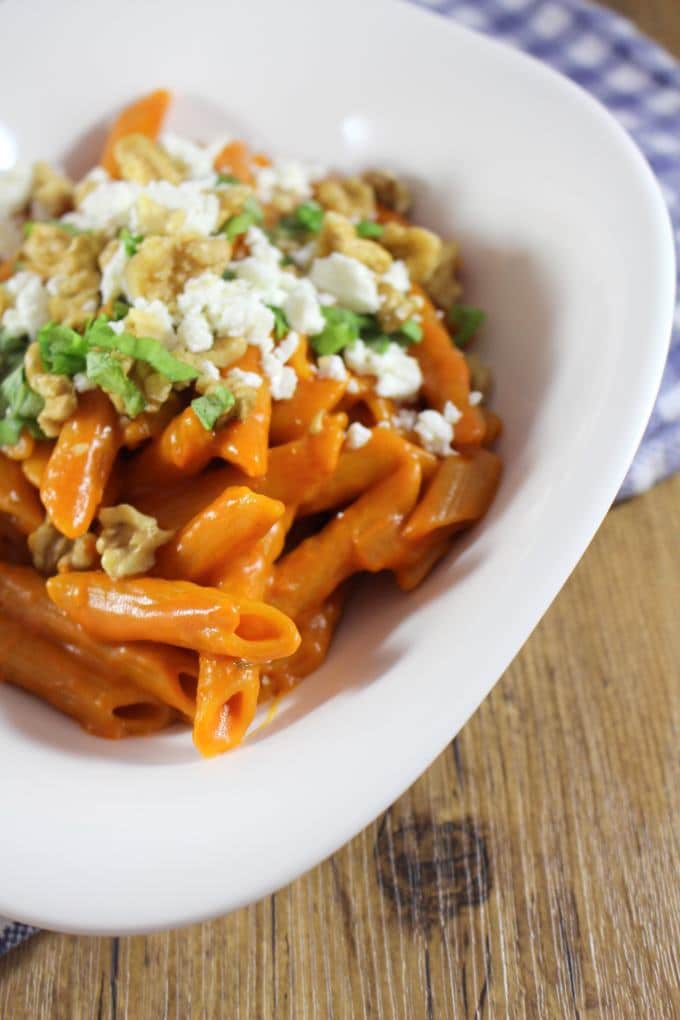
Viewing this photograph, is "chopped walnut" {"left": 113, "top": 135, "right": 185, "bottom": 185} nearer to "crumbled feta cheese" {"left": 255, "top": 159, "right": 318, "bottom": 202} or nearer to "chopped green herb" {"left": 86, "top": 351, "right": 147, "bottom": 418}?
"crumbled feta cheese" {"left": 255, "top": 159, "right": 318, "bottom": 202}

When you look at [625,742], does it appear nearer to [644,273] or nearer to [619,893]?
[619,893]

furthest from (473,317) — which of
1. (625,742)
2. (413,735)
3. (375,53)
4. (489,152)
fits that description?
A: (413,735)

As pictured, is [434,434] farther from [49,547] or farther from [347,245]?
[49,547]

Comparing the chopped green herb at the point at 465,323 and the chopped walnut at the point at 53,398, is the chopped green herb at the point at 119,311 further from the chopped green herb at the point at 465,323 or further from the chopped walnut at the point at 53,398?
the chopped green herb at the point at 465,323

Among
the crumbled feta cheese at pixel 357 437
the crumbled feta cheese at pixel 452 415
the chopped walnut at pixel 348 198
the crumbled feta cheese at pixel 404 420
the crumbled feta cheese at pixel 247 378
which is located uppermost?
the chopped walnut at pixel 348 198

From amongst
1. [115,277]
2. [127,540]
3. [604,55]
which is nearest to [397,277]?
[115,277]

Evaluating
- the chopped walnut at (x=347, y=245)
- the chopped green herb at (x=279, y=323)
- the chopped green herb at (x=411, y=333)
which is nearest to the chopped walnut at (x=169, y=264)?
the chopped green herb at (x=279, y=323)

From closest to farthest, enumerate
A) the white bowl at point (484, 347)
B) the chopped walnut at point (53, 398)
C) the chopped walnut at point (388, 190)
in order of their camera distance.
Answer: the white bowl at point (484, 347), the chopped walnut at point (53, 398), the chopped walnut at point (388, 190)

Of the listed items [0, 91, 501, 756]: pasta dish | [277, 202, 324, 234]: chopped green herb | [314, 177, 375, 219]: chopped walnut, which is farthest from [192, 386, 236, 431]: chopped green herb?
[314, 177, 375, 219]: chopped walnut
